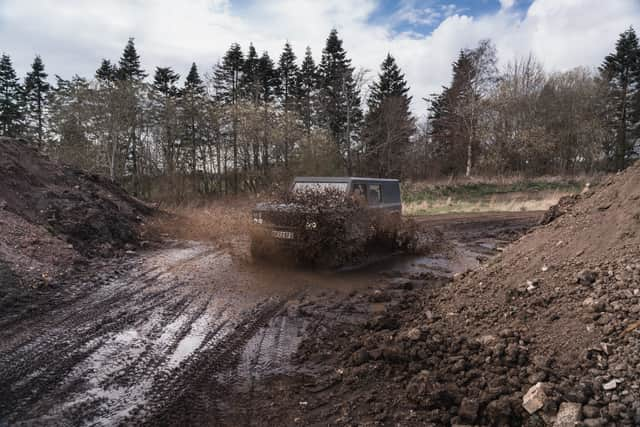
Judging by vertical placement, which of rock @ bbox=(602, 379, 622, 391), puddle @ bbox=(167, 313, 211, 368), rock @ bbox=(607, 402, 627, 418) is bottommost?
puddle @ bbox=(167, 313, 211, 368)

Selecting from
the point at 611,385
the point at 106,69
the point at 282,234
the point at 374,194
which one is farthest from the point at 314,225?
the point at 106,69

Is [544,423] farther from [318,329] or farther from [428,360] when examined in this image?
[318,329]

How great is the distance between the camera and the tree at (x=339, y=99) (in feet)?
108

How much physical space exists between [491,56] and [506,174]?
10.8 meters

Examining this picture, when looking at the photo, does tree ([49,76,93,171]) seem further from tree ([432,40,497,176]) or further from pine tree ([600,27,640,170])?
pine tree ([600,27,640,170])

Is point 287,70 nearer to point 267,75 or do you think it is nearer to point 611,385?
point 267,75

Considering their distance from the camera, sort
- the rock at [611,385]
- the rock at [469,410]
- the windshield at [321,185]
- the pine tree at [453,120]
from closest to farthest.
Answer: the rock at [611,385] → the rock at [469,410] → the windshield at [321,185] → the pine tree at [453,120]

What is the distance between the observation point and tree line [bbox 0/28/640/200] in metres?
28.4

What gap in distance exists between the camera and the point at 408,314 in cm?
552

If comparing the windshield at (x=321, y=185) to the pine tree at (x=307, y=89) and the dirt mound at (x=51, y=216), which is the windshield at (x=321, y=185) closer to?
the dirt mound at (x=51, y=216)

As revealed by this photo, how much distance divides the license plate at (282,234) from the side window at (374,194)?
110 inches

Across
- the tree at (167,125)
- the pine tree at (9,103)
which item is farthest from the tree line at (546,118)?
the pine tree at (9,103)

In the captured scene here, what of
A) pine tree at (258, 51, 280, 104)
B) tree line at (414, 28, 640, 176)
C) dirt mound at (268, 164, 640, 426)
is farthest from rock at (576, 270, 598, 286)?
pine tree at (258, 51, 280, 104)

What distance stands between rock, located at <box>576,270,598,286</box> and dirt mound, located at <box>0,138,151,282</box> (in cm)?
764
